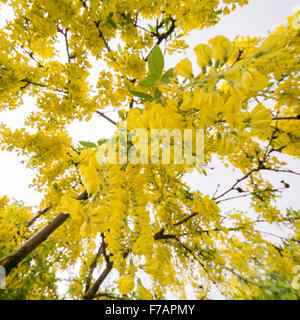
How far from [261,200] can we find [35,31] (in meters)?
3.71

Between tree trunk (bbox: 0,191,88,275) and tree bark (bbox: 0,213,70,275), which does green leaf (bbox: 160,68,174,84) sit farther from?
tree bark (bbox: 0,213,70,275)

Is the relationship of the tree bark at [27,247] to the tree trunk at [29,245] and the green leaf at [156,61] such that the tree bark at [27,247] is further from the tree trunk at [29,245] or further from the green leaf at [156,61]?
the green leaf at [156,61]

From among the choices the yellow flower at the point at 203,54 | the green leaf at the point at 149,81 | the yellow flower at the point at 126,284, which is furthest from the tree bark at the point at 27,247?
the yellow flower at the point at 203,54

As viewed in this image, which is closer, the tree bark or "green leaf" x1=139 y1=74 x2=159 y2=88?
"green leaf" x1=139 y1=74 x2=159 y2=88

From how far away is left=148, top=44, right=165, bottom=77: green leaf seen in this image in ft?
1.38

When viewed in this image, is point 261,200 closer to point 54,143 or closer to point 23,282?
point 54,143

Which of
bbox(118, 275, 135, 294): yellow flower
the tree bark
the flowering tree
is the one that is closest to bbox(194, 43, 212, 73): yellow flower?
the flowering tree

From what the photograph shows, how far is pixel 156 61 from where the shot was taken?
0.43 m

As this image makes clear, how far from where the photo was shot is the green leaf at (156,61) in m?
0.42

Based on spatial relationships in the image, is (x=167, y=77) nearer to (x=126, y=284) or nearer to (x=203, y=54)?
(x=203, y=54)

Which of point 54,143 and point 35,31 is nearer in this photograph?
point 35,31
